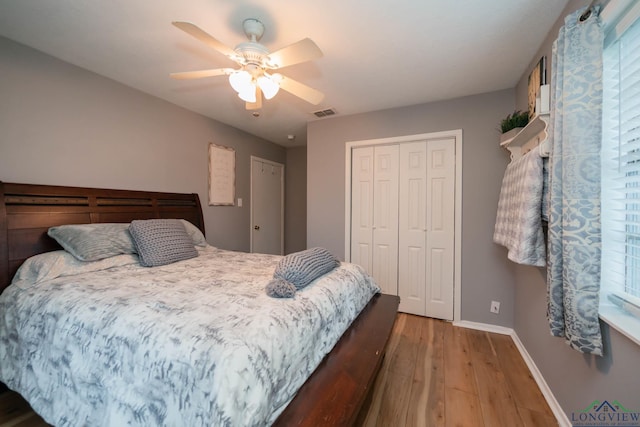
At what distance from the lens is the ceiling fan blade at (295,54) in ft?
4.39

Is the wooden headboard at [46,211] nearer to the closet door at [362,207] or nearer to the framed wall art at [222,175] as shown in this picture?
the framed wall art at [222,175]

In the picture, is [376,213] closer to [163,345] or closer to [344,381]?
[344,381]

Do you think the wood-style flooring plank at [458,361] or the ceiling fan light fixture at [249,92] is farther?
the wood-style flooring plank at [458,361]

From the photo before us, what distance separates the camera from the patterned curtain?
109 centimetres

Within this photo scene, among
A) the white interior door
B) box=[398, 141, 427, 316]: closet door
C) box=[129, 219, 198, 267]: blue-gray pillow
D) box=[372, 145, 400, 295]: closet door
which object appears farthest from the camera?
the white interior door

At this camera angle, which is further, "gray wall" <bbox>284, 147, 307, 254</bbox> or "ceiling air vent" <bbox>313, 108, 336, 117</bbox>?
"gray wall" <bbox>284, 147, 307, 254</bbox>

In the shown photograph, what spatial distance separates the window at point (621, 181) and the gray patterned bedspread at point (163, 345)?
1.29 metres

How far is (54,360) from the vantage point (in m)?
1.22

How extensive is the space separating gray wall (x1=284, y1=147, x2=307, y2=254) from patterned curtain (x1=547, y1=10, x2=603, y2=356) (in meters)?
3.84

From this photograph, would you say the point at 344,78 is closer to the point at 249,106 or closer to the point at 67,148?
the point at 249,106

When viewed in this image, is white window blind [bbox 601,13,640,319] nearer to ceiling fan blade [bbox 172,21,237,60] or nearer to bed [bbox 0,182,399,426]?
bed [bbox 0,182,399,426]

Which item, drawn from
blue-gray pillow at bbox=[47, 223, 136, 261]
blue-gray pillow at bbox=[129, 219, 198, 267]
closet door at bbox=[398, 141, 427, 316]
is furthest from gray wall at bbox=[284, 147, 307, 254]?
blue-gray pillow at bbox=[47, 223, 136, 261]

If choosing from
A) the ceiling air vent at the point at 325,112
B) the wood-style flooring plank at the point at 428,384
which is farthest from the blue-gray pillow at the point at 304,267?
the ceiling air vent at the point at 325,112

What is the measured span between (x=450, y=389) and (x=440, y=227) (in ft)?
5.15
